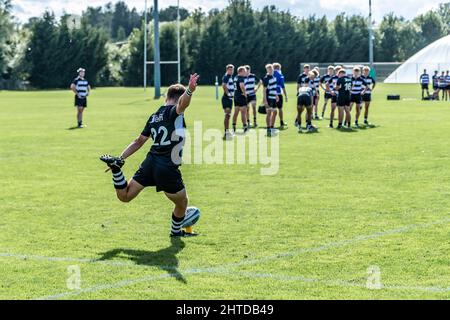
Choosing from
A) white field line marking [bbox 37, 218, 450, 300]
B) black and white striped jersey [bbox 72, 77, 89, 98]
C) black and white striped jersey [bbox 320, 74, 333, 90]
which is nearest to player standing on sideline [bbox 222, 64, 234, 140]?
black and white striped jersey [bbox 320, 74, 333, 90]

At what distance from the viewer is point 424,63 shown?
82.2 meters

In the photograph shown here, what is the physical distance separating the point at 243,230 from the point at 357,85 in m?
16.6

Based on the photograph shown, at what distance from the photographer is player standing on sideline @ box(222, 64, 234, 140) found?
2316 cm

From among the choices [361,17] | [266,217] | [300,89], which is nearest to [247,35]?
[361,17]

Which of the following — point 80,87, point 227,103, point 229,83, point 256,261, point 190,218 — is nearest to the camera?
point 256,261

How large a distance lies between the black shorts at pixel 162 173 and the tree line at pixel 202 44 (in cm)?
7453

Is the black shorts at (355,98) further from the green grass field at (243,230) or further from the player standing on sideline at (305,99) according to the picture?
the green grass field at (243,230)

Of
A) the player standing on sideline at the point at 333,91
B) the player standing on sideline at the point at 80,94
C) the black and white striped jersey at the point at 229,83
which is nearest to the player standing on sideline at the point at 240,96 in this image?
the black and white striped jersey at the point at 229,83

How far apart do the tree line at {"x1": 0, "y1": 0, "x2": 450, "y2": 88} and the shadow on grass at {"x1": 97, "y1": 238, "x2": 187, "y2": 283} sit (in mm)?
75056

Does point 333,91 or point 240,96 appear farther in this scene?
point 333,91

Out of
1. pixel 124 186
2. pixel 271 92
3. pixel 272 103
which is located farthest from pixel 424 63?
pixel 124 186

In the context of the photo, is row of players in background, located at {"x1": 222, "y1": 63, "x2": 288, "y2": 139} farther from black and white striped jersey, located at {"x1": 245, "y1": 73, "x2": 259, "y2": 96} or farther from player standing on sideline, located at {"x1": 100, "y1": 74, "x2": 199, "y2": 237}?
player standing on sideline, located at {"x1": 100, "y1": 74, "x2": 199, "y2": 237}

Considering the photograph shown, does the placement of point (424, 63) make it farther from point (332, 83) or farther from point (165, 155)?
point (165, 155)

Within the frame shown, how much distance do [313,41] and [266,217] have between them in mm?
94298
